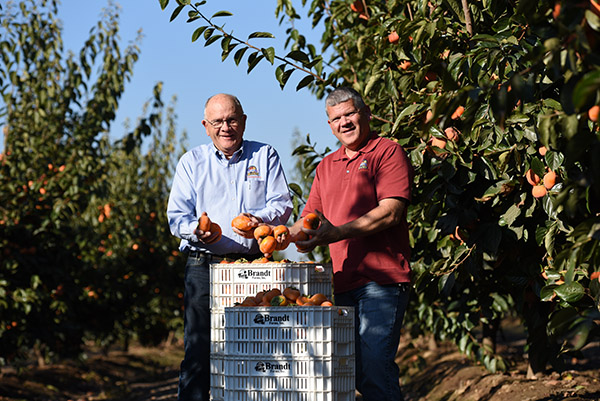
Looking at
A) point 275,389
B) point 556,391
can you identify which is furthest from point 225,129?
point 556,391

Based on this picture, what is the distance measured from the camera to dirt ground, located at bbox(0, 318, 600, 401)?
500cm

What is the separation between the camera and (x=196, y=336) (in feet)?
11.9

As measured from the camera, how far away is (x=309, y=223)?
297 cm

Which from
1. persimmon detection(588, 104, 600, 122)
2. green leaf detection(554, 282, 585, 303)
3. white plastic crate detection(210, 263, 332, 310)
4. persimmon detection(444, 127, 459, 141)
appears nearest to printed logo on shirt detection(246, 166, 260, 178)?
white plastic crate detection(210, 263, 332, 310)

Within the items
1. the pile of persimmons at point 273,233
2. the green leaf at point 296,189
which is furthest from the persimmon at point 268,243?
the green leaf at point 296,189

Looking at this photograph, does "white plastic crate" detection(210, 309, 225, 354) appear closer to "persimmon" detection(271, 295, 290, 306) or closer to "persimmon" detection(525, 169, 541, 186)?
"persimmon" detection(271, 295, 290, 306)

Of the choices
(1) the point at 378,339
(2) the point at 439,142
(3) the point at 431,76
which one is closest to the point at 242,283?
(1) the point at 378,339

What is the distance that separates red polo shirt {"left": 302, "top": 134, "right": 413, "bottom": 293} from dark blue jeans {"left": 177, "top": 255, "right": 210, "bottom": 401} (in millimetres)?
737

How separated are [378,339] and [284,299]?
1.46 ft

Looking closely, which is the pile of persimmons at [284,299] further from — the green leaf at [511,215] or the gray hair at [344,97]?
the green leaf at [511,215]

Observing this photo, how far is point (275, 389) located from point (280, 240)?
2.10 feet

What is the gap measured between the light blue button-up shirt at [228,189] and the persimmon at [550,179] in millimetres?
1241

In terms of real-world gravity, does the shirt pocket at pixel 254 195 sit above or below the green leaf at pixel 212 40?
below

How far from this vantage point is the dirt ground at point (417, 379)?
197 inches
